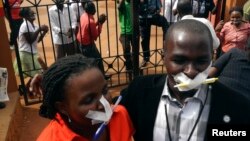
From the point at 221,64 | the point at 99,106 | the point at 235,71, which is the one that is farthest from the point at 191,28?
the point at 221,64

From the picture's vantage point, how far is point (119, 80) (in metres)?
5.25

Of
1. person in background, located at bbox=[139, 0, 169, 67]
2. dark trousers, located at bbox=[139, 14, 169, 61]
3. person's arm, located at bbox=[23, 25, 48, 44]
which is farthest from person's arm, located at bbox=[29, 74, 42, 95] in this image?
dark trousers, located at bbox=[139, 14, 169, 61]

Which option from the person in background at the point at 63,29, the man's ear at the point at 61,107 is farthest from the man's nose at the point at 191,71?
the person in background at the point at 63,29

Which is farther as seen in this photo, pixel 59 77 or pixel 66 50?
pixel 66 50

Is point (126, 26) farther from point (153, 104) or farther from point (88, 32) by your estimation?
point (153, 104)

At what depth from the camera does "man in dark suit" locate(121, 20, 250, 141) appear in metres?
1.53

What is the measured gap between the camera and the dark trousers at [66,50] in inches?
210

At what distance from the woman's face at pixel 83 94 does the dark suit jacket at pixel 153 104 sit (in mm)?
278

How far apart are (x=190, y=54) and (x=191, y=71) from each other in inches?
3.3

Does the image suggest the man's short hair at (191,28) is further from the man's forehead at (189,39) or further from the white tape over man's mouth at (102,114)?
the white tape over man's mouth at (102,114)

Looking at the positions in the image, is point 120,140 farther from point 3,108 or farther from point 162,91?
point 3,108

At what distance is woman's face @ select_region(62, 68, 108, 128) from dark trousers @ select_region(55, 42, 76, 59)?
3.75m

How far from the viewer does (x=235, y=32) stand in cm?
488

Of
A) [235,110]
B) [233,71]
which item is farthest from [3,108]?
[235,110]
